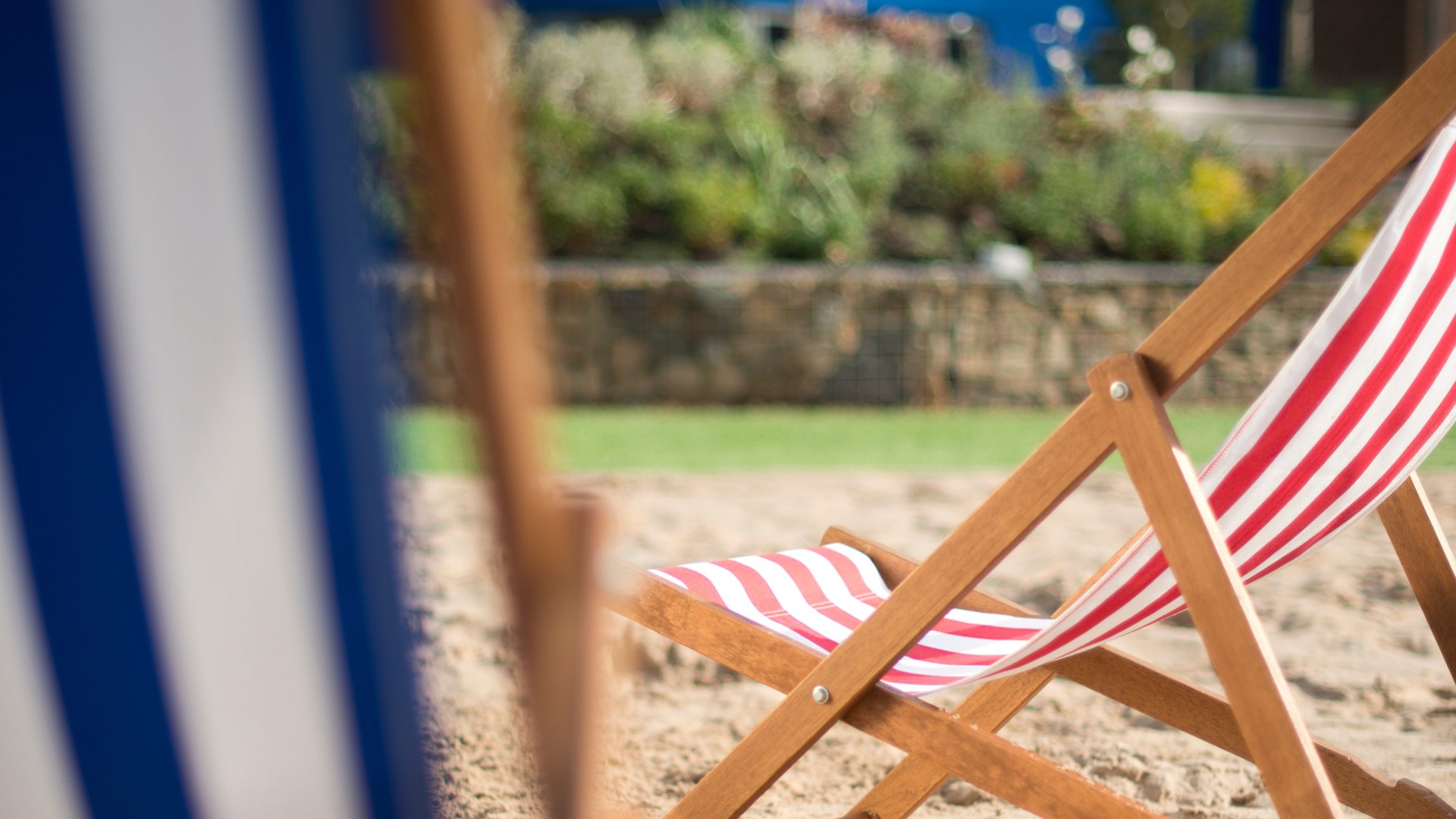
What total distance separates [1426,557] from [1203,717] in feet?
1.40

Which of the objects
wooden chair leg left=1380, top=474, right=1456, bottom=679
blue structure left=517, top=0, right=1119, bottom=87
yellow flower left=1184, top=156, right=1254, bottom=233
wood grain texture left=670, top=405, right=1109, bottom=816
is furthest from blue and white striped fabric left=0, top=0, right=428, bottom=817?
blue structure left=517, top=0, right=1119, bottom=87

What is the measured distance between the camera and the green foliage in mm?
8156

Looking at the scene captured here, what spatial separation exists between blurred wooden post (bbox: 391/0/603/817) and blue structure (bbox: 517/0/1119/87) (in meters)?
11.7

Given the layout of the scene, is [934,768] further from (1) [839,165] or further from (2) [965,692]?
(1) [839,165]

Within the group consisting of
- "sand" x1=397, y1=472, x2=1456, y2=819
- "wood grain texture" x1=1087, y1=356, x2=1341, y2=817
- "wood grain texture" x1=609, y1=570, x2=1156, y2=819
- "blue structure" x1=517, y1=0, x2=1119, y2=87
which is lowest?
"sand" x1=397, y1=472, x2=1456, y2=819

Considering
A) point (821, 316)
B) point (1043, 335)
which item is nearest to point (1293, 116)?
point (1043, 335)

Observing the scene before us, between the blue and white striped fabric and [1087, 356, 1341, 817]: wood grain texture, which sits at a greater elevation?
the blue and white striped fabric

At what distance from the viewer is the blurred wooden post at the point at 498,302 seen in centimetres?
45

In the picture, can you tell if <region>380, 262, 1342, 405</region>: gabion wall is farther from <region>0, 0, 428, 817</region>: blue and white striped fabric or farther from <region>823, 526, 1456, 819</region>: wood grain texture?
<region>0, 0, 428, 817</region>: blue and white striped fabric

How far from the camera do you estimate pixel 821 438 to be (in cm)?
A: 638

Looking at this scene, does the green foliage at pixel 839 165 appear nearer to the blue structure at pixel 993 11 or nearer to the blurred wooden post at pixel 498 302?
the blue structure at pixel 993 11

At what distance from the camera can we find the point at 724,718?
2.32 m

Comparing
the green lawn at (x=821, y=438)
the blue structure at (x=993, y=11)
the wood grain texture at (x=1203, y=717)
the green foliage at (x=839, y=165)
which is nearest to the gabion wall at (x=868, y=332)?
the green lawn at (x=821, y=438)

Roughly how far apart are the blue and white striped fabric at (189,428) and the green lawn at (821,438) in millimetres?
3990
